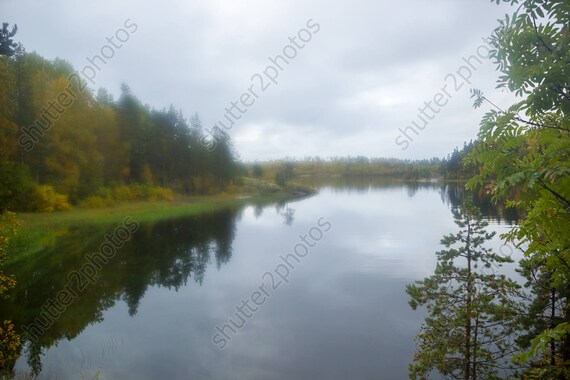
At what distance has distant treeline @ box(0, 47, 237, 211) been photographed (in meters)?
36.7

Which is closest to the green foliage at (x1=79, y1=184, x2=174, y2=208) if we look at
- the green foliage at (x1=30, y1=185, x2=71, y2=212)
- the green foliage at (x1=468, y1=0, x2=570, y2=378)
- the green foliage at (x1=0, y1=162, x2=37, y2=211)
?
the green foliage at (x1=30, y1=185, x2=71, y2=212)

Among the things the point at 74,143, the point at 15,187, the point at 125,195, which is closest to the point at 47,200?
the point at 15,187

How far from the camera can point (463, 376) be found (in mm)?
11188

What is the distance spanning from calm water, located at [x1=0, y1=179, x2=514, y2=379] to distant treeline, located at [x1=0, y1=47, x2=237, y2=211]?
9360 mm

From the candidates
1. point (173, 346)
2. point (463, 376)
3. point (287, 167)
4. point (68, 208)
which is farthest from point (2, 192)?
point (287, 167)

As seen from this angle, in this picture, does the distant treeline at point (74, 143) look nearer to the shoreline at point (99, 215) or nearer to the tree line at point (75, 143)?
the tree line at point (75, 143)

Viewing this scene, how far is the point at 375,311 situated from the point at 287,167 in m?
125

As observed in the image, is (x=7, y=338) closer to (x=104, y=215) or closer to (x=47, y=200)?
(x=47, y=200)

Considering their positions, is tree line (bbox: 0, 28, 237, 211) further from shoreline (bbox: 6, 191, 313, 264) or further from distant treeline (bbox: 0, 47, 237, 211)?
shoreline (bbox: 6, 191, 313, 264)

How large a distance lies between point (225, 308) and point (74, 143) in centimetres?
3436

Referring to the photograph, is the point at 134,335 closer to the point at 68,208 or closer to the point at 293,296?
the point at 293,296

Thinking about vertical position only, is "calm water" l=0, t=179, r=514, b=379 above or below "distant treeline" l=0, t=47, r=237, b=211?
below

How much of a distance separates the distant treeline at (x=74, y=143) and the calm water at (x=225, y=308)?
369 inches

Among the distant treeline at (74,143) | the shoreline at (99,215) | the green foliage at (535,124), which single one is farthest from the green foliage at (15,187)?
the green foliage at (535,124)
